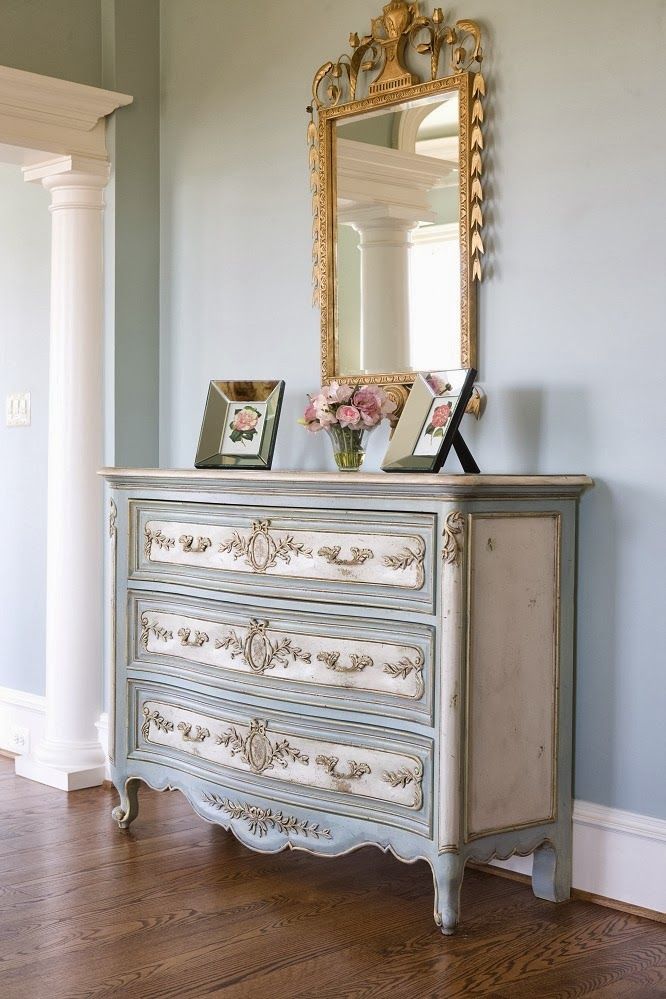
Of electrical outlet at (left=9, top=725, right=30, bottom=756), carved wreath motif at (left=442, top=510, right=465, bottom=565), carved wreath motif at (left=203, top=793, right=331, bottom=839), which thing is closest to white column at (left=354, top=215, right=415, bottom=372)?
carved wreath motif at (left=442, top=510, right=465, bottom=565)

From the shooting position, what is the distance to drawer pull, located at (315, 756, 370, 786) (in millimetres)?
2746

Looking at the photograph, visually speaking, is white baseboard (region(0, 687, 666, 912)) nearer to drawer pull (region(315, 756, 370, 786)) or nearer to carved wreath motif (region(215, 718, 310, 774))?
drawer pull (region(315, 756, 370, 786))

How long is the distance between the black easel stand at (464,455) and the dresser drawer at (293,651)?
528 mm

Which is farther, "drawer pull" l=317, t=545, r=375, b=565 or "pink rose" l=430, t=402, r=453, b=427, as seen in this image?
"pink rose" l=430, t=402, r=453, b=427

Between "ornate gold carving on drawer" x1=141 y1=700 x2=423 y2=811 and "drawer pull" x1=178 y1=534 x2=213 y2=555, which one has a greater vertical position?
"drawer pull" x1=178 y1=534 x2=213 y2=555

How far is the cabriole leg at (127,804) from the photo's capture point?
11.2 ft

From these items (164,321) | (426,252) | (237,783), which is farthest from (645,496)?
(164,321)

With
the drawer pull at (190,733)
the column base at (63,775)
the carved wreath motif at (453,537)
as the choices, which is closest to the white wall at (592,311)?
the carved wreath motif at (453,537)

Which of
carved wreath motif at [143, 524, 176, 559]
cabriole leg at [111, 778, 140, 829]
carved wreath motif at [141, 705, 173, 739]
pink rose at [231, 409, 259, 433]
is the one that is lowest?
cabriole leg at [111, 778, 140, 829]

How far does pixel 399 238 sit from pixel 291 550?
A: 1001 mm

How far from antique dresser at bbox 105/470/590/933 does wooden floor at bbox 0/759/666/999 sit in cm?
14

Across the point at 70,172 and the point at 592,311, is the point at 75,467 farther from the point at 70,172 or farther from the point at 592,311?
the point at 592,311

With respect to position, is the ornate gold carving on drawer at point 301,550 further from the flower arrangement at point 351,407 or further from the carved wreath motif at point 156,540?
the flower arrangement at point 351,407

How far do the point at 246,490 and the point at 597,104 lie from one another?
1297 millimetres
